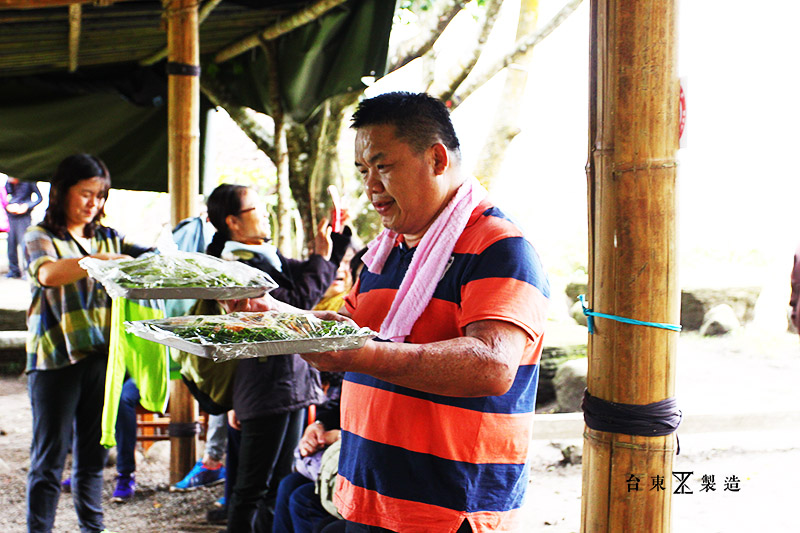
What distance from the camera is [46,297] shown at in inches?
121

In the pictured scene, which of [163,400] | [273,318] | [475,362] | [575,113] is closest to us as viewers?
[475,362]

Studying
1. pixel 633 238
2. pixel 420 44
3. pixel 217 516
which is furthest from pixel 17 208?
pixel 633 238

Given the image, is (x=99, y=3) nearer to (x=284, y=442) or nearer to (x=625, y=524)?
(x=284, y=442)

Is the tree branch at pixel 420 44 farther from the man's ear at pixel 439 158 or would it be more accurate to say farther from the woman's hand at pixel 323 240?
the man's ear at pixel 439 158

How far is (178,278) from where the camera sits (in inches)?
77.7

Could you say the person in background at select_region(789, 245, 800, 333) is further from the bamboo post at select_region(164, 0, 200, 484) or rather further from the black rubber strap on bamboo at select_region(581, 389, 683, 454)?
the bamboo post at select_region(164, 0, 200, 484)

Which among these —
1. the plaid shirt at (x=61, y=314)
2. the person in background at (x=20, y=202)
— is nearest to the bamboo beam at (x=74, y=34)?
the plaid shirt at (x=61, y=314)

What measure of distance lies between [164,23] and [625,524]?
11.0ft

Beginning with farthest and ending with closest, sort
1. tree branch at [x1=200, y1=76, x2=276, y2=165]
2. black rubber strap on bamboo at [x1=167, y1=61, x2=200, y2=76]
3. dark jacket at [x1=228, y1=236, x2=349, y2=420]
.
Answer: tree branch at [x1=200, y1=76, x2=276, y2=165]
black rubber strap on bamboo at [x1=167, y1=61, x2=200, y2=76]
dark jacket at [x1=228, y1=236, x2=349, y2=420]

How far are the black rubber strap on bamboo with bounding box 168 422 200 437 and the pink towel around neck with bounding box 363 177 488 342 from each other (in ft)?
9.12

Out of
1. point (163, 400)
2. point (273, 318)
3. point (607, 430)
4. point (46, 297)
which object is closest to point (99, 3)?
point (46, 297)

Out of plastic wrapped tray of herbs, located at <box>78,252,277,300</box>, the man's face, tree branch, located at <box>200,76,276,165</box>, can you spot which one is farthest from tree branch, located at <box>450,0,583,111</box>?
the man's face

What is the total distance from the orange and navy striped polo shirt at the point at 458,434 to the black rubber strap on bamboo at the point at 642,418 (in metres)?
0.21

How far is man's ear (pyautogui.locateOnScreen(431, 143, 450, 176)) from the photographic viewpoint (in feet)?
5.49
